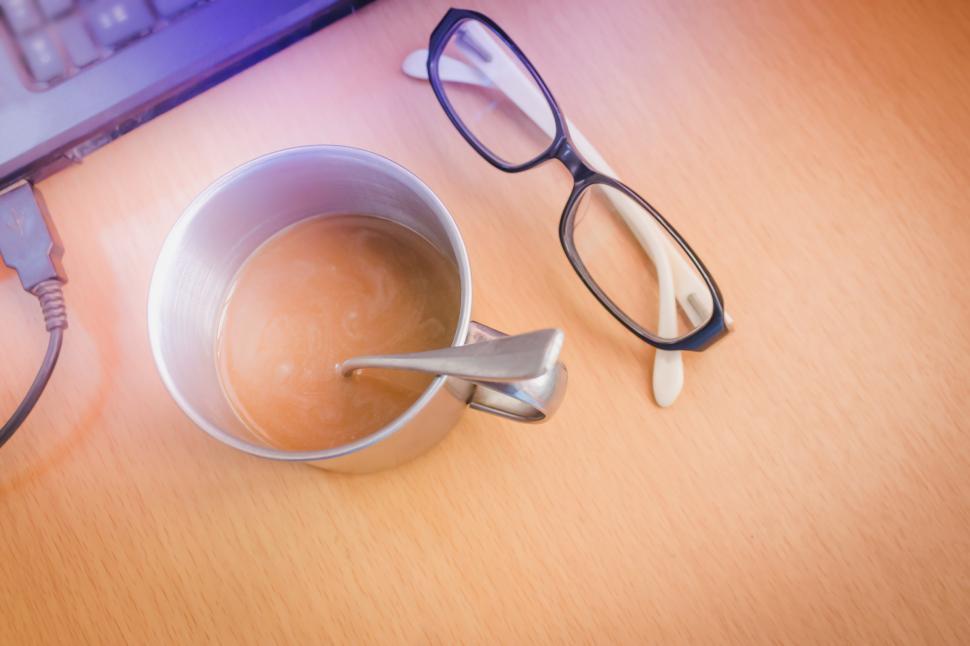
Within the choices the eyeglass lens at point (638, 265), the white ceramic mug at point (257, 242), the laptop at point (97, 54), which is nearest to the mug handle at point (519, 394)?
the white ceramic mug at point (257, 242)

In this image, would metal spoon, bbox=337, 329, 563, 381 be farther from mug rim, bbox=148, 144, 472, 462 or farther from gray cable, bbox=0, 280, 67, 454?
gray cable, bbox=0, 280, 67, 454

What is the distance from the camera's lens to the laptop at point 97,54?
16.1 inches

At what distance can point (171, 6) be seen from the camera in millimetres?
415

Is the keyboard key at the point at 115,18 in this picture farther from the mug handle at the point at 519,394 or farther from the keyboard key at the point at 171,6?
the mug handle at the point at 519,394

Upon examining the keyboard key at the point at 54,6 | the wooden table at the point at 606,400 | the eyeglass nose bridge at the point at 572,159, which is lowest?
the wooden table at the point at 606,400

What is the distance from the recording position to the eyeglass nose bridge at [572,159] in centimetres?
42

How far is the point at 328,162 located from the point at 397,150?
0.11 meters

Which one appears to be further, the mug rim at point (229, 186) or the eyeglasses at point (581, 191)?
the eyeglasses at point (581, 191)

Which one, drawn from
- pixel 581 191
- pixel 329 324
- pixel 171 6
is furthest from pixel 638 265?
pixel 171 6

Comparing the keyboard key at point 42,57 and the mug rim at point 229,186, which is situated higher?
the keyboard key at point 42,57

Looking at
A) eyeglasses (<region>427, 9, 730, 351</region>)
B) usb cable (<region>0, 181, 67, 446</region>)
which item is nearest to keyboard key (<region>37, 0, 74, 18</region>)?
usb cable (<region>0, 181, 67, 446</region>)

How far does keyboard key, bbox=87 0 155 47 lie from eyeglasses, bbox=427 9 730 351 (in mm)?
174

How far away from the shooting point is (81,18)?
1.35 feet

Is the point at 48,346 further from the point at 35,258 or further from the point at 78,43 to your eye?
the point at 78,43
